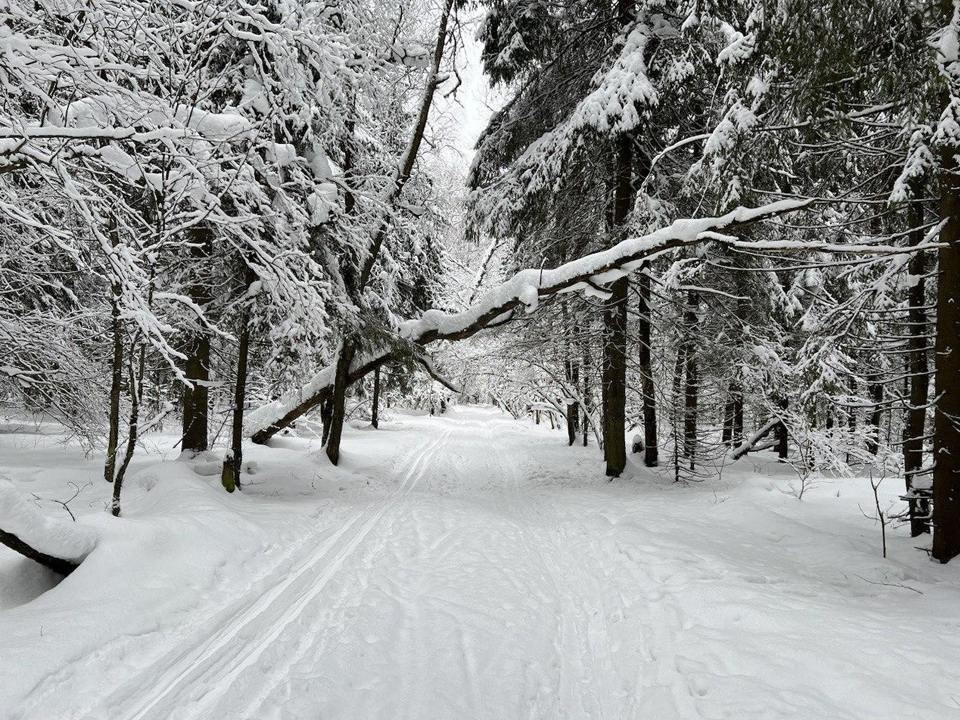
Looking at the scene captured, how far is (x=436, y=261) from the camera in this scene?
52.9 feet

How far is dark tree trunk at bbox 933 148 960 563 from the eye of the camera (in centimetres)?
541

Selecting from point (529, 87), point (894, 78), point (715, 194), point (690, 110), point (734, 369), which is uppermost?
point (529, 87)

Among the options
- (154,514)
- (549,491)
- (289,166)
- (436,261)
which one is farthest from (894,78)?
(436,261)

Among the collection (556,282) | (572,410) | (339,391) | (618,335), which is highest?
(556,282)

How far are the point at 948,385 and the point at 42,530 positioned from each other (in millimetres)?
9017

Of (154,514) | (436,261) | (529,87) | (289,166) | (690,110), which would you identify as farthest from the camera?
A: (436,261)

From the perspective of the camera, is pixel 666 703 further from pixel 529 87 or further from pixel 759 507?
pixel 529 87

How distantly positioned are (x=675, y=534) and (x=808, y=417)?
2.54m

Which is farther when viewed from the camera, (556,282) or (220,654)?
(556,282)

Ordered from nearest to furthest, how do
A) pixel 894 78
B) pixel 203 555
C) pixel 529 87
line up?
pixel 894 78
pixel 203 555
pixel 529 87

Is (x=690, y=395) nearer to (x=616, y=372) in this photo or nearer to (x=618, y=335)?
(x=616, y=372)

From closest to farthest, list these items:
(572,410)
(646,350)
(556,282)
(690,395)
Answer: (556,282), (690,395), (646,350), (572,410)

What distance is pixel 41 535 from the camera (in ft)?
14.7

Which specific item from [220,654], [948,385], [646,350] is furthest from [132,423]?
[646,350]
